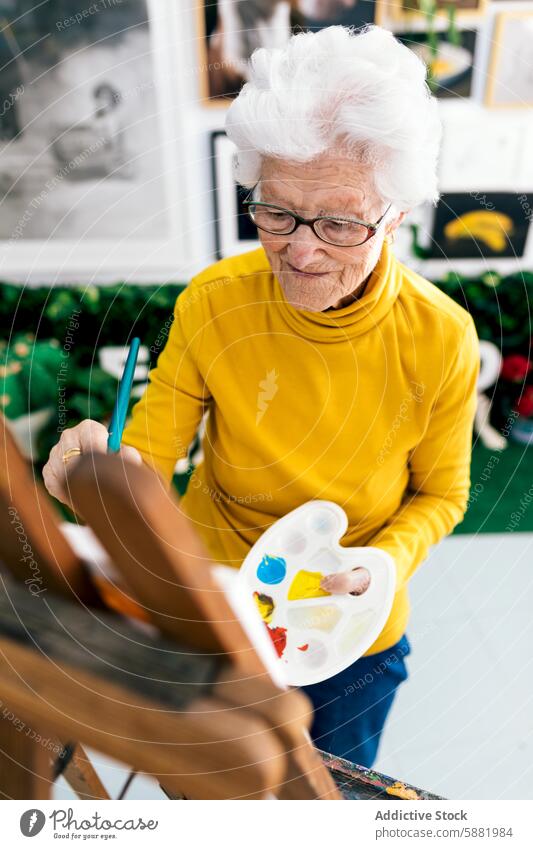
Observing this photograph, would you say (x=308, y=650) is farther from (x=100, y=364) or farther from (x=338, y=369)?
(x=100, y=364)

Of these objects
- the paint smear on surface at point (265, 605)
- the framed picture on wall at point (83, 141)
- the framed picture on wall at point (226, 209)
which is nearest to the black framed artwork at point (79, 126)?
the framed picture on wall at point (83, 141)

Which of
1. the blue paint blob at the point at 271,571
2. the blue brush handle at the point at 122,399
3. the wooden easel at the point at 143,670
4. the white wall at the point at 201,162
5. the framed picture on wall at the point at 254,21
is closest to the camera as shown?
the wooden easel at the point at 143,670

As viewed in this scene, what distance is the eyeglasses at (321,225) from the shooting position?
513 mm

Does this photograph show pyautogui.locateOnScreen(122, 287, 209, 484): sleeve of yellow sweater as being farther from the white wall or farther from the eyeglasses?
the white wall

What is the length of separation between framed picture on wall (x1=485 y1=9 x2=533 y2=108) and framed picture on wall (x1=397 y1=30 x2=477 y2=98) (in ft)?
0.21

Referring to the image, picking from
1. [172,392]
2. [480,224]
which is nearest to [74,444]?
[172,392]

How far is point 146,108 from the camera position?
1583 millimetres

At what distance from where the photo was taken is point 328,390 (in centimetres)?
65

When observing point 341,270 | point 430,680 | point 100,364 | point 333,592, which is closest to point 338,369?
point 341,270

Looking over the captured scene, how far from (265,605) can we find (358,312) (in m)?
0.30

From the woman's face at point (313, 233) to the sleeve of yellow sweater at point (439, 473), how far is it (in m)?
0.14

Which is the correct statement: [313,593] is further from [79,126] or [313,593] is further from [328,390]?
[79,126]

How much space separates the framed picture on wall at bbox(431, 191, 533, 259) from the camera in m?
1.77

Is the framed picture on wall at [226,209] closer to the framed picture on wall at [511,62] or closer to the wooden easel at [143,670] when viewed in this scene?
the framed picture on wall at [511,62]
